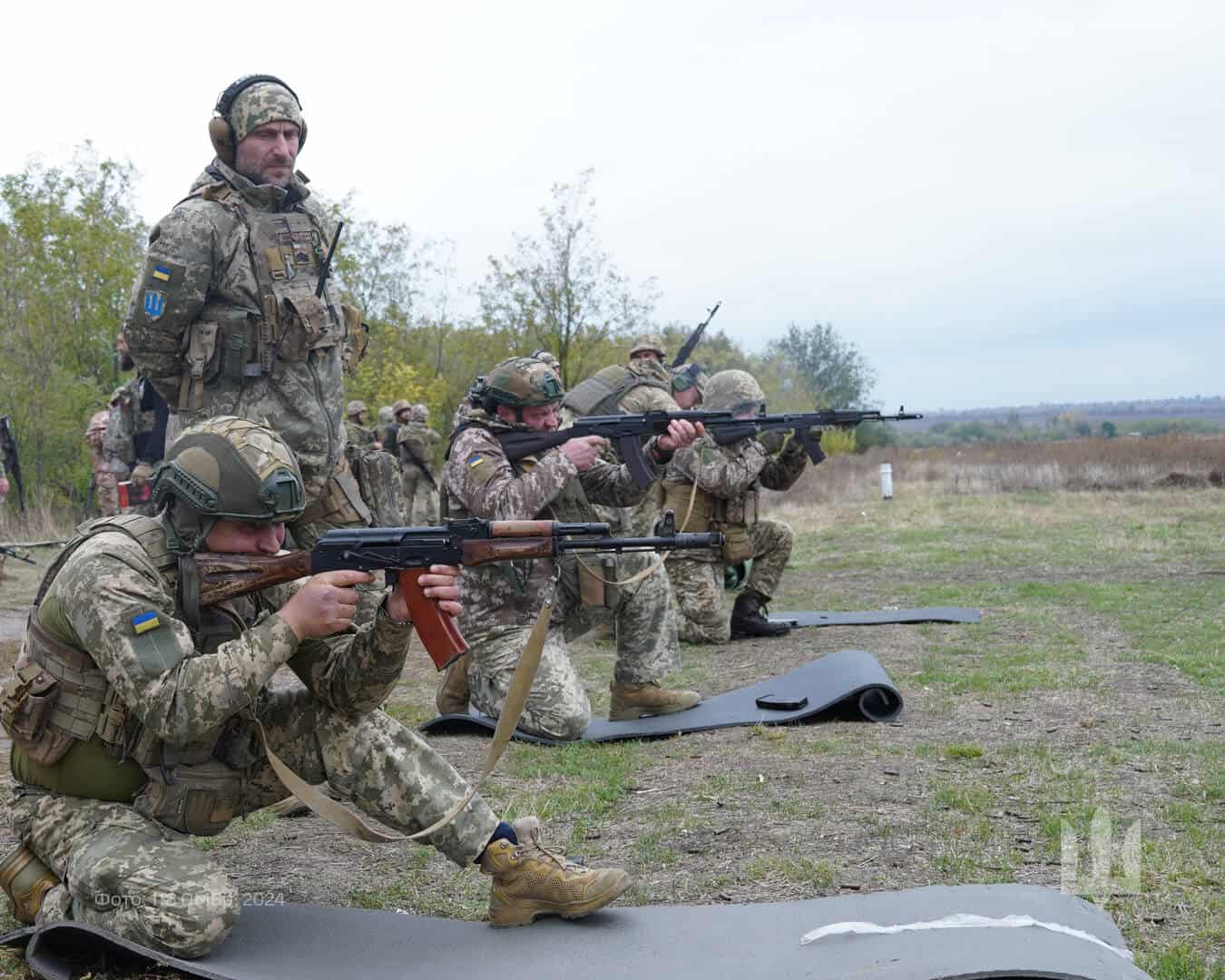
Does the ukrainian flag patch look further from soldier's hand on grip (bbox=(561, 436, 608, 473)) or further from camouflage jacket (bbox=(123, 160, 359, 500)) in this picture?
soldier's hand on grip (bbox=(561, 436, 608, 473))

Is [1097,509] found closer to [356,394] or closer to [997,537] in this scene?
[997,537]

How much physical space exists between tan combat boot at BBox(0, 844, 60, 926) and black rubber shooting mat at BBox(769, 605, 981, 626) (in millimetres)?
7202

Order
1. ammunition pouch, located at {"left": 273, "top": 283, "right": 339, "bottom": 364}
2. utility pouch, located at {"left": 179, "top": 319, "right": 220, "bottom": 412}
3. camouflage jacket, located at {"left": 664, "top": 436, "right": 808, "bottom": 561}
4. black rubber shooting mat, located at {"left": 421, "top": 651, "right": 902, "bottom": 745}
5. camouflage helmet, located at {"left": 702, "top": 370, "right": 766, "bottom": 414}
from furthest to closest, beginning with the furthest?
camouflage helmet, located at {"left": 702, "top": 370, "right": 766, "bottom": 414} → camouflage jacket, located at {"left": 664, "top": 436, "right": 808, "bottom": 561} → black rubber shooting mat, located at {"left": 421, "top": 651, "right": 902, "bottom": 745} → ammunition pouch, located at {"left": 273, "top": 283, "right": 339, "bottom": 364} → utility pouch, located at {"left": 179, "top": 319, "right": 220, "bottom": 412}

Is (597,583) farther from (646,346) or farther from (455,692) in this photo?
(646,346)

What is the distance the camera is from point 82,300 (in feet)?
71.8

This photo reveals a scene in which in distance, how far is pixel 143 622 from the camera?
3.44 m

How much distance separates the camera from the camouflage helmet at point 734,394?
982 cm

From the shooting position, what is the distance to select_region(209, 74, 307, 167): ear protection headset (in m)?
5.74

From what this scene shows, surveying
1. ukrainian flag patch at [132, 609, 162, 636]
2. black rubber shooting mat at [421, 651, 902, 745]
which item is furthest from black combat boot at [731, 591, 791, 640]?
ukrainian flag patch at [132, 609, 162, 636]

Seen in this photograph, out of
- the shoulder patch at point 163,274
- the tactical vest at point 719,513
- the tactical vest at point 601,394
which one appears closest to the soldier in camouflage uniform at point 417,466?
the tactical vest at point 719,513

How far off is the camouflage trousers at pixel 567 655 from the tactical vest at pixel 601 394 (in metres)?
1.96

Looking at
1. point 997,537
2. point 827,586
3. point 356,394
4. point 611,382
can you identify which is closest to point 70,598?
point 611,382

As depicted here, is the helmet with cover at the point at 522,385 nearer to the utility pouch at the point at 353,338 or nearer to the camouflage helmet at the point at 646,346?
the utility pouch at the point at 353,338

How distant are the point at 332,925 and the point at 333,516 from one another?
256 centimetres
